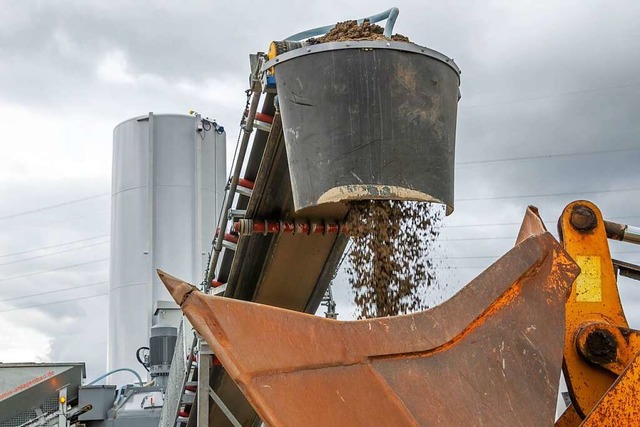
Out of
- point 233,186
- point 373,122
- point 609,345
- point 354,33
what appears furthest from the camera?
point 233,186

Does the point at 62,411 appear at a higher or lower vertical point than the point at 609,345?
lower

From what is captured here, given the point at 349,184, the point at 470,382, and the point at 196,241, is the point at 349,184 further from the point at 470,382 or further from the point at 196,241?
the point at 196,241

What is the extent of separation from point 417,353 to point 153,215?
13.8 metres

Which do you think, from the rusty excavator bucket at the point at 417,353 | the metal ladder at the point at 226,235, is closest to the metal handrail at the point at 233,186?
the metal ladder at the point at 226,235

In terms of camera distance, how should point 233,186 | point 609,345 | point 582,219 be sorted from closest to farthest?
point 609,345, point 582,219, point 233,186

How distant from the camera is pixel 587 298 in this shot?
321 centimetres

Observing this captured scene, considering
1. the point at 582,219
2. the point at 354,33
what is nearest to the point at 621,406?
the point at 582,219

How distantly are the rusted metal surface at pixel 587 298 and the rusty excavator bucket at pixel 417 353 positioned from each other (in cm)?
52

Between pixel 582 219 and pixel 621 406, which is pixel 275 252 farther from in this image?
pixel 621 406

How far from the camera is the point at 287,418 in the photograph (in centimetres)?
230

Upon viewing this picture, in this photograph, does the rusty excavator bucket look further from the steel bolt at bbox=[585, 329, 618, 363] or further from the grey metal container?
the grey metal container

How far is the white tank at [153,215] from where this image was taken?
51.4 feet

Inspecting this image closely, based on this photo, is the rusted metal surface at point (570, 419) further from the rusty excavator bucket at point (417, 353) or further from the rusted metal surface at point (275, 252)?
the rusted metal surface at point (275, 252)

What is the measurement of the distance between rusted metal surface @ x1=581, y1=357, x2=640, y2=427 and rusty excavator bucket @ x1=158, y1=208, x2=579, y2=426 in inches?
8.0
